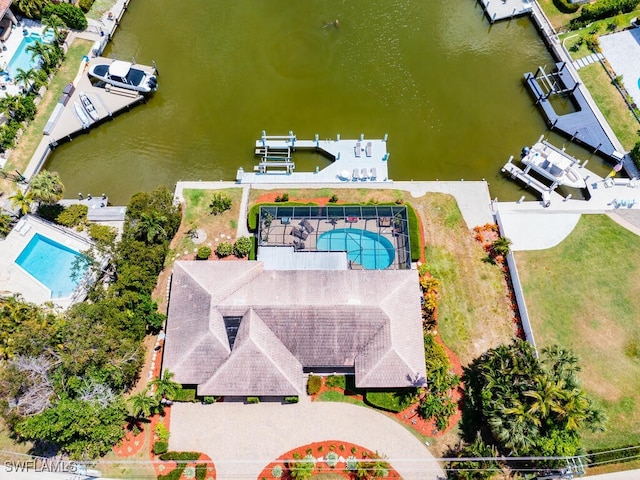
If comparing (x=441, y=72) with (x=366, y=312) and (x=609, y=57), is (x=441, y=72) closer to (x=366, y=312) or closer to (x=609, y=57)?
(x=609, y=57)

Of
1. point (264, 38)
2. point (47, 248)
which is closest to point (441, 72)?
point (264, 38)

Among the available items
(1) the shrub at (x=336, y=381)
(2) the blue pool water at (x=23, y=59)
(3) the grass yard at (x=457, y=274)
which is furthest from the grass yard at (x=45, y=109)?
(1) the shrub at (x=336, y=381)

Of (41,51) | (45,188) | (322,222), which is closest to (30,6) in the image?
(41,51)

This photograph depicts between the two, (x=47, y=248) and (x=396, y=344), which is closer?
(x=396, y=344)

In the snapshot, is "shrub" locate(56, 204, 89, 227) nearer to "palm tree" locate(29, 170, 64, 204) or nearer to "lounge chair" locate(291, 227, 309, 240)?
"palm tree" locate(29, 170, 64, 204)

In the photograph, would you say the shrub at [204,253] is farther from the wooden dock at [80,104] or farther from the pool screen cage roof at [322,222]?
the wooden dock at [80,104]

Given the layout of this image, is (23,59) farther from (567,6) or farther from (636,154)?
(636,154)
